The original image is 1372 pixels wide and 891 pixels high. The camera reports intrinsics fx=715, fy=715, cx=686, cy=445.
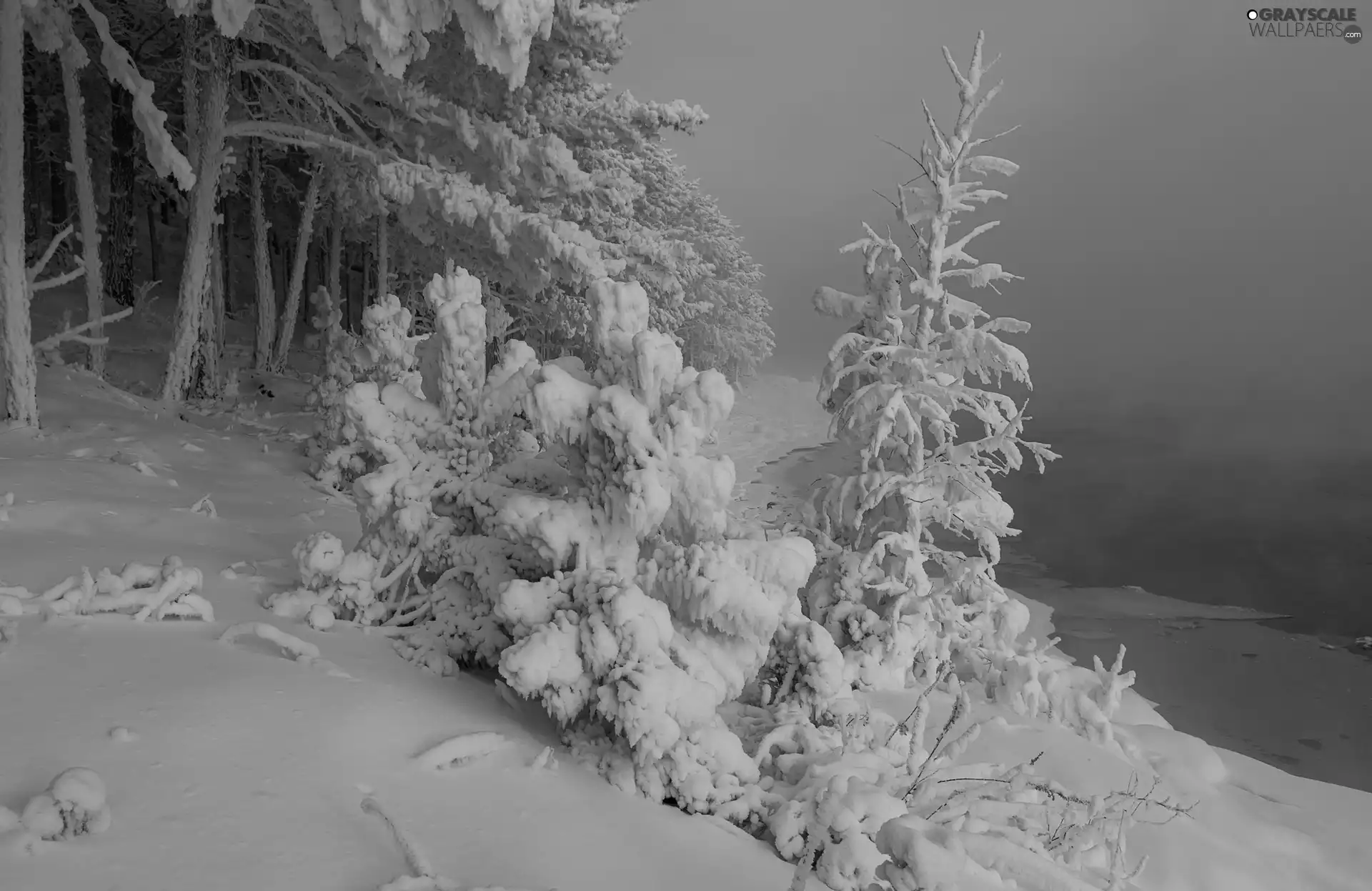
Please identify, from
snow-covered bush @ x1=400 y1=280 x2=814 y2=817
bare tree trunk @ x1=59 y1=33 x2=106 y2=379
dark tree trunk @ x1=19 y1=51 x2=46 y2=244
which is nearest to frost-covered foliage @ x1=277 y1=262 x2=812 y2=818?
snow-covered bush @ x1=400 y1=280 x2=814 y2=817

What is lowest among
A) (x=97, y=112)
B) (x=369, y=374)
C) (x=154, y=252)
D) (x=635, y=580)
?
(x=635, y=580)

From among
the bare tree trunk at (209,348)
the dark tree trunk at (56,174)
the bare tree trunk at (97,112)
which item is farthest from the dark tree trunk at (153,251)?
the bare tree trunk at (209,348)

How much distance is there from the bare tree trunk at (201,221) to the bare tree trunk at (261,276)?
5.68 metres

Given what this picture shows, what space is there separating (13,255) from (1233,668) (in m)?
22.9

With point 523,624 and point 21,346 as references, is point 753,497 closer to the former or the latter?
point 21,346

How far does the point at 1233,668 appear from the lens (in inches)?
663

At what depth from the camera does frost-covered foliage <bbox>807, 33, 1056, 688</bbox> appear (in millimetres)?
6941

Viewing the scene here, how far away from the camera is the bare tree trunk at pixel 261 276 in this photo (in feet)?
48.9

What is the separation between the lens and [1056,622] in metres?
18.1

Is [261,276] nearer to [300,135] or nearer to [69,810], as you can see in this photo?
[300,135]

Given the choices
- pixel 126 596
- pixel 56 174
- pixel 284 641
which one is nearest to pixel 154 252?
pixel 56 174

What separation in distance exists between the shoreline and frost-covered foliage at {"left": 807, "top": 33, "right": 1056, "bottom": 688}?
4.73 m

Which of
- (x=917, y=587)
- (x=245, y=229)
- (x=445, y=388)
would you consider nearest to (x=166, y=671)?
(x=445, y=388)

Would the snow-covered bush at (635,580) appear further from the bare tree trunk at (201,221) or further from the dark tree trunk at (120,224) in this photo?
the dark tree trunk at (120,224)
